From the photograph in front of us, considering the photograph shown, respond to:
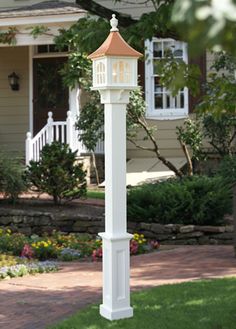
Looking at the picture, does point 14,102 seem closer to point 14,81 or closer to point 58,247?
point 14,81

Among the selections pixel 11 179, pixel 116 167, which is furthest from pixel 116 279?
pixel 11 179

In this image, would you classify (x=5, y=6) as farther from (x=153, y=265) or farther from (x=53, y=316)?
(x=53, y=316)

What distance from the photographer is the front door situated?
54.8 feet

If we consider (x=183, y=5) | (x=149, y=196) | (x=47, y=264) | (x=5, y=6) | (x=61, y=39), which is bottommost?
(x=47, y=264)

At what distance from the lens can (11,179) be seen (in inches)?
470

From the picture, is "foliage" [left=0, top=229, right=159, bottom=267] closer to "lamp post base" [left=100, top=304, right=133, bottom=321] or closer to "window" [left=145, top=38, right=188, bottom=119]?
"lamp post base" [left=100, top=304, right=133, bottom=321]

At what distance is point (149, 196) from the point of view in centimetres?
1101

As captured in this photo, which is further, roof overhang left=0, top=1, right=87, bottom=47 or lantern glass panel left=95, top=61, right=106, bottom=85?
roof overhang left=0, top=1, right=87, bottom=47

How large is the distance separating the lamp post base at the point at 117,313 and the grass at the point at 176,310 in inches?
1.8

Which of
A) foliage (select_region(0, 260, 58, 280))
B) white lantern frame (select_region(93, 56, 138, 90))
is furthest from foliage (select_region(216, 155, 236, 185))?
white lantern frame (select_region(93, 56, 138, 90))

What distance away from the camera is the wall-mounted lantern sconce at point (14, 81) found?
16797mm

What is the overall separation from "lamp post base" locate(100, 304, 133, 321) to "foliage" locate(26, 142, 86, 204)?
656cm

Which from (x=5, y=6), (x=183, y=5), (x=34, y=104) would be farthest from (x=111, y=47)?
(x=5, y=6)

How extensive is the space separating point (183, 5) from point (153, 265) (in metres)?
7.53
